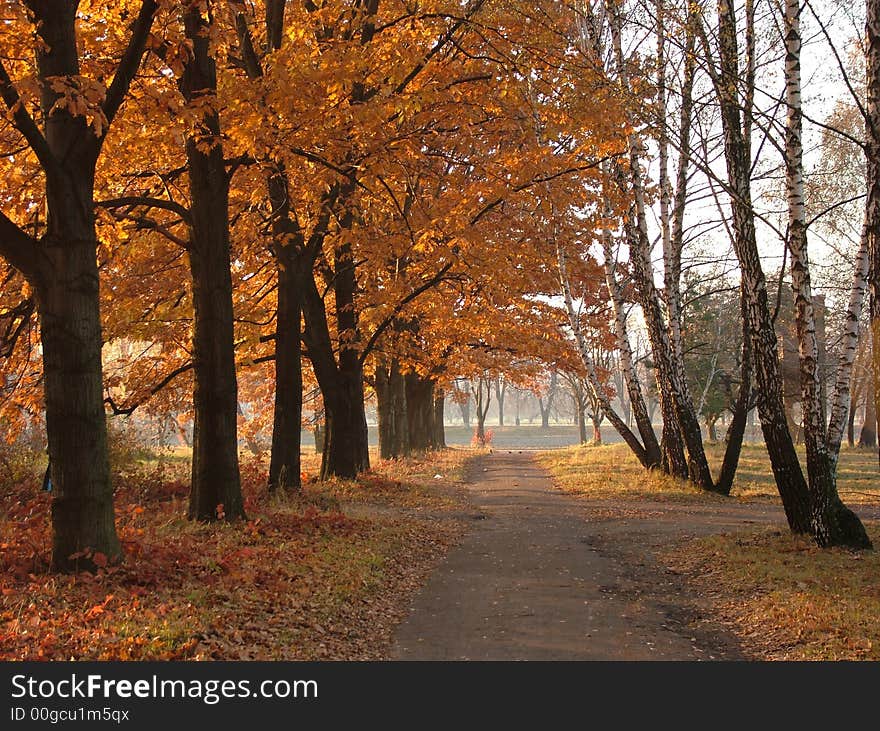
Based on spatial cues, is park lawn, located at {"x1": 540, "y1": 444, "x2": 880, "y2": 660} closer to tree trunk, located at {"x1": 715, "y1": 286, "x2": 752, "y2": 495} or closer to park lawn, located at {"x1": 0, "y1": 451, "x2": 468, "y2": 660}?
park lawn, located at {"x1": 0, "y1": 451, "x2": 468, "y2": 660}

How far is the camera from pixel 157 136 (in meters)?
10.8

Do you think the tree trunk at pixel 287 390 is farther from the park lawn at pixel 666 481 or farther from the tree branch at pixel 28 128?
the park lawn at pixel 666 481

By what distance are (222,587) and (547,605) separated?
11.3ft

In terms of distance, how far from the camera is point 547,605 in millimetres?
8500

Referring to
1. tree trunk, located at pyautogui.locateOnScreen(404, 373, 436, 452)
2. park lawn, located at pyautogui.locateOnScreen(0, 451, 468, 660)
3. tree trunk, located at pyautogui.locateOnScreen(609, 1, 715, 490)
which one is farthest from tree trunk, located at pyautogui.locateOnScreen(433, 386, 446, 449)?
park lawn, located at pyautogui.locateOnScreen(0, 451, 468, 660)

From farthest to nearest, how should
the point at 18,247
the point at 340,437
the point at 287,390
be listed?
the point at 340,437 < the point at 287,390 < the point at 18,247

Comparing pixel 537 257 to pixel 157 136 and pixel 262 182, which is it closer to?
pixel 262 182

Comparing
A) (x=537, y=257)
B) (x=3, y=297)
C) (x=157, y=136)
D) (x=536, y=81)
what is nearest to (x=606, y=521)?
(x=537, y=257)

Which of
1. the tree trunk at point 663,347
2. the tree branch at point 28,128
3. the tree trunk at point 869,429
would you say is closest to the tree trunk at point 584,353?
the tree trunk at point 663,347

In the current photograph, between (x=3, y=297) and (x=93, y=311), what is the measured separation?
297 inches

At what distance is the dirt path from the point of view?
6949 millimetres

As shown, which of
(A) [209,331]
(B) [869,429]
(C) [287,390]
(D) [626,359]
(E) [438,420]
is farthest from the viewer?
(E) [438,420]

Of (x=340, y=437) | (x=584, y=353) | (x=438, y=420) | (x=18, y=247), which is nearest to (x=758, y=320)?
(x=18, y=247)

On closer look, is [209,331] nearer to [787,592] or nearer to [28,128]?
[28,128]
